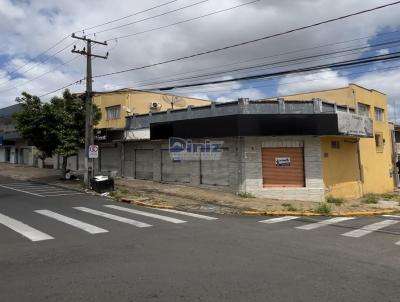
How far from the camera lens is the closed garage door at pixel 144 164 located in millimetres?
26891

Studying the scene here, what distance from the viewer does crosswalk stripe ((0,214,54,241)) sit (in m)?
10.2

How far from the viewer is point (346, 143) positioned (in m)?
24.8

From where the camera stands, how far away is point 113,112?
1240 inches

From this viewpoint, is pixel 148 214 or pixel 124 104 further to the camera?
pixel 124 104

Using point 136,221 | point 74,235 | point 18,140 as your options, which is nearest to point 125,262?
point 74,235

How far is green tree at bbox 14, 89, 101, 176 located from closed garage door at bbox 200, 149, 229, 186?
8229 millimetres

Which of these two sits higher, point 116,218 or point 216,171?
point 216,171

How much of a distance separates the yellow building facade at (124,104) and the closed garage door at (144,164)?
10.6ft

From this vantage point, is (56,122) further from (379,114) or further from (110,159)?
(379,114)

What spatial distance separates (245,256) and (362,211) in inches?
434

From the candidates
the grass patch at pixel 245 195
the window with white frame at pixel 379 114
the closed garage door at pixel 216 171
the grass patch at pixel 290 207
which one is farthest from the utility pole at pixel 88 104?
the window with white frame at pixel 379 114

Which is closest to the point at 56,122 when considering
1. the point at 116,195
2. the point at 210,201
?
the point at 116,195

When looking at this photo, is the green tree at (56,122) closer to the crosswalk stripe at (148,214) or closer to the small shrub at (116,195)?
the small shrub at (116,195)

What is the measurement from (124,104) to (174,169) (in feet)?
25.5
